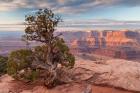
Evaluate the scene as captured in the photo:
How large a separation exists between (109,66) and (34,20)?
38.2 ft

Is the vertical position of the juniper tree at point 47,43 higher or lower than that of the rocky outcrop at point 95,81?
higher

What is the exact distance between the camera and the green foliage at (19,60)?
2794 cm

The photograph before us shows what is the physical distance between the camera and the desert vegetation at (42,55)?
1055 inches

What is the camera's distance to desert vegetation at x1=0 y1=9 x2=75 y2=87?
2680 cm

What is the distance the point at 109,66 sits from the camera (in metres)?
34.7

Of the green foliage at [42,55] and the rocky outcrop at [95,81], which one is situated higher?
the green foliage at [42,55]

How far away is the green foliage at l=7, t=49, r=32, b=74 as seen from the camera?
1100 inches

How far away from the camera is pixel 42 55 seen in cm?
2812

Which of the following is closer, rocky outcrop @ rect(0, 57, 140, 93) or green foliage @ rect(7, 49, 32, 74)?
rocky outcrop @ rect(0, 57, 140, 93)

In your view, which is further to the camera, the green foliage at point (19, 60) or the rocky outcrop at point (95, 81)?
Result: the green foliage at point (19, 60)

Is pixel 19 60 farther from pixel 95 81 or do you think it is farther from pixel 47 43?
pixel 95 81

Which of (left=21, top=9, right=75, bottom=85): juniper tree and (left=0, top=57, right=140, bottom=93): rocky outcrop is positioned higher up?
(left=21, top=9, right=75, bottom=85): juniper tree

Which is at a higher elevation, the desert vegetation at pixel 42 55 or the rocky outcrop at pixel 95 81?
the desert vegetation at pixel 42 55

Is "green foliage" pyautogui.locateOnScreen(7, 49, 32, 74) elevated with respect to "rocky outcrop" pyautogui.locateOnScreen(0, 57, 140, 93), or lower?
elevated
